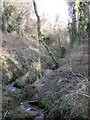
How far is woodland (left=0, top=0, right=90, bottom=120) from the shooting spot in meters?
5.31

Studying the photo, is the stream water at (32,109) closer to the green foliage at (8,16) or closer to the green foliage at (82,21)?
the green foliage at (82,21)

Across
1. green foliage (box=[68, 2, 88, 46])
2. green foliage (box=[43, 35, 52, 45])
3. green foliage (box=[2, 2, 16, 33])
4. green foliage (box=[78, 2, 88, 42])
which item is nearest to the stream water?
green foliage (box=[68, 2, 88, 46])

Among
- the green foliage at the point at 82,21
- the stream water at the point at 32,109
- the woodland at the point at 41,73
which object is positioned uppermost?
the green foliage at the point at 82,21

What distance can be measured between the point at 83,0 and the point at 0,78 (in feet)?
26.0

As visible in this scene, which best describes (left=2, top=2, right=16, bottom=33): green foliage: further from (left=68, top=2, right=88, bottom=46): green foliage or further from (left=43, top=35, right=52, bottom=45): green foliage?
(left=68, top=2, right=88, bottom=46): green foliage

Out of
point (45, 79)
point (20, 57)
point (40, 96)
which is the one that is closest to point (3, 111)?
point (40, 96)

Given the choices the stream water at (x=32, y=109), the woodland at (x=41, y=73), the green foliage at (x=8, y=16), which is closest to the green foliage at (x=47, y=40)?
the woodland at (x=41, y=73)

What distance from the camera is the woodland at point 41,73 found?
17.4ft

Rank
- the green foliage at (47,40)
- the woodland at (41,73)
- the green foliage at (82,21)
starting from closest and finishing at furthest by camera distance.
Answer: the woodland at (41,73)
the green foliage at (82,21)
the green foliage at (47,40)

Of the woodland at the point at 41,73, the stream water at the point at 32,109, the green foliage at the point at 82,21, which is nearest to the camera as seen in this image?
the woodland at the point at 41,73

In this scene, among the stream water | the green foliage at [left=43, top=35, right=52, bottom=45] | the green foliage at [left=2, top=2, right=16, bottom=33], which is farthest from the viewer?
the green foliage at [left=43, top=35, right=52, bottom=45]

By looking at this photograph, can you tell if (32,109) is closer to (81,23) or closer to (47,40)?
(81,23)

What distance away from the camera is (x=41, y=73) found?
387 inches

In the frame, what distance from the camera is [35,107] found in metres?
6.39
